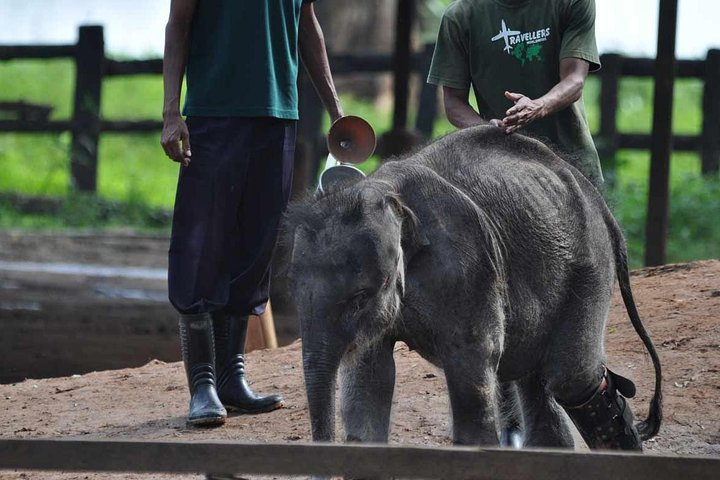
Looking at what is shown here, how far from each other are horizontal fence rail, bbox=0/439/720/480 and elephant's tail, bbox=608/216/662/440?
1.48 m

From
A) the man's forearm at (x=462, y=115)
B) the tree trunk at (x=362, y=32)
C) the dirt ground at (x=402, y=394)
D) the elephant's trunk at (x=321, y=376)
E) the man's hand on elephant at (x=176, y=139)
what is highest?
the tree trunk at (x=362, y=32)

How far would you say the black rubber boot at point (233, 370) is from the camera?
17.7 feet

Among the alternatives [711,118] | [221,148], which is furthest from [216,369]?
[711,118]

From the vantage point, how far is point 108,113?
22219 millimetres

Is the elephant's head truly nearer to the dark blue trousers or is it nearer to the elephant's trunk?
the elephant's trunk

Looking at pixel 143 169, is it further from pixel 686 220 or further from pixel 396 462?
pixel 396 462

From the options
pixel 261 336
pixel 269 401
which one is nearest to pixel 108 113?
pixel 261 336

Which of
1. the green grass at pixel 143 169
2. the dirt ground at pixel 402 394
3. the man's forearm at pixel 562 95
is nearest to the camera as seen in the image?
the man's forearm at pixel 562 95

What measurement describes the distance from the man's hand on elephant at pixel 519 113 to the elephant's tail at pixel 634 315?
0.54m

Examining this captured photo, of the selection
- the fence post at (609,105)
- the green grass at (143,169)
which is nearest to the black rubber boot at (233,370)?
the green grass at (143,169)

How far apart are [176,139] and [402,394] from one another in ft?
4.95

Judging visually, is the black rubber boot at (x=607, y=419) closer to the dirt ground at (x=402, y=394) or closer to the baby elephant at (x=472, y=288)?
the baby elephant at (x=472, y=288)

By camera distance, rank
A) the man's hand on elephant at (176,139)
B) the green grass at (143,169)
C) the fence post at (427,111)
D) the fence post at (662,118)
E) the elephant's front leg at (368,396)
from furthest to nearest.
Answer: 1. the fence post at (427,111)
2. the green grass at (143,169)
3. the fence post at (662,118)
4. the man's hand on elephant at (176,139)
5. the elephant's front leg at (368,396)

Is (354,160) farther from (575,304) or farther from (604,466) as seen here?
(604,466)
